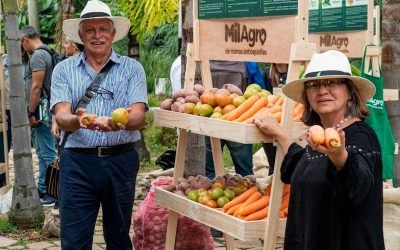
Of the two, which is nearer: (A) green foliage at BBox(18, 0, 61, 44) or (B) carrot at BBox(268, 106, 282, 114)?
(B) carrot at BBox(268, 106, 282, 114)

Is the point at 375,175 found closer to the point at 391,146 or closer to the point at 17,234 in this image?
the point at 391,146

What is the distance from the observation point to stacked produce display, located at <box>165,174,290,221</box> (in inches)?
201

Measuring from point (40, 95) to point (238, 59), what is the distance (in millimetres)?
4276

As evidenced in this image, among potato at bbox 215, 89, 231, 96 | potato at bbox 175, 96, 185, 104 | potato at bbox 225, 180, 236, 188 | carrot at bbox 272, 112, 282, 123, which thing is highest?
potato at bbox 215, 89, 231, 96

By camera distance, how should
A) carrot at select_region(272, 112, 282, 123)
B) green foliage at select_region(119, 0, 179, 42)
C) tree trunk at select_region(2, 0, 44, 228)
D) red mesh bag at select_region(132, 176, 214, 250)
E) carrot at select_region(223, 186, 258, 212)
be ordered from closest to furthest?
carrot at select_region(272, 112, 282, 123), carrot at select_region(223, 186, 258, 212), red mesh bag at select_region(132, 176, 214, 250), tree trunk at select_region(2, 0, 44, 228), green foliage at select_region(119, 0, 179, 42)

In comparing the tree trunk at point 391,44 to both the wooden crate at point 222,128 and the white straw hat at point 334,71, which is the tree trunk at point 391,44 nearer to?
the wooden crate at point 222,128

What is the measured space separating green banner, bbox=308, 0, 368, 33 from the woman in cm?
271

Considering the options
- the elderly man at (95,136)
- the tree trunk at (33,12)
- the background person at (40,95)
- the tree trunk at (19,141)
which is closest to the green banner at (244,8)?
the elderly man at (95,136)

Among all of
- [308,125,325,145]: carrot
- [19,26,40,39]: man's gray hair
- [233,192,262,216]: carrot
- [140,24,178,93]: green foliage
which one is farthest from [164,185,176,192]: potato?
[140,24,178,93]: green foliage

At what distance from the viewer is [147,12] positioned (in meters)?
10.7

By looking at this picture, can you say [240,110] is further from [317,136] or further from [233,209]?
[317,136]

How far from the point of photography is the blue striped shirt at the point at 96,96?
5523mm

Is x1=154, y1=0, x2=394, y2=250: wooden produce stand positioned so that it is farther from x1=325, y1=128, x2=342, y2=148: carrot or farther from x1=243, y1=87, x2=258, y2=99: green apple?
x1=325, y1=128, x2=342, y2=148: carrot

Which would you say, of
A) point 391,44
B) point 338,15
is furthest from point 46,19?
point 391,44
